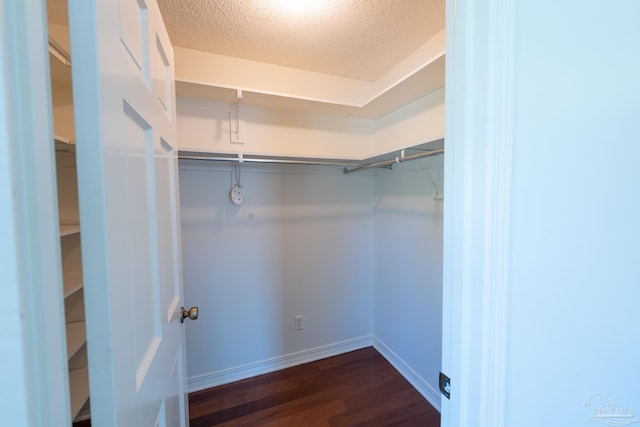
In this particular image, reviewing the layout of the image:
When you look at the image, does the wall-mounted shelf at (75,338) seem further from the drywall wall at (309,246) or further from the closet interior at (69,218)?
the drywall wall at (309,246)

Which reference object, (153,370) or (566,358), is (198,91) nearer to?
(153,370)

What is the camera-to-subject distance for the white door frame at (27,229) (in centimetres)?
28

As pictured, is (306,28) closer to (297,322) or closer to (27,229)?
(27,229)

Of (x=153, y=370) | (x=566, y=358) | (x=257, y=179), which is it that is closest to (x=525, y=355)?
(x=566, y=358)

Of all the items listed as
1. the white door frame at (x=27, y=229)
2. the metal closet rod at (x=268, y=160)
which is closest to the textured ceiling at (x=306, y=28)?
the metal closet rod at (x=268, y=160)

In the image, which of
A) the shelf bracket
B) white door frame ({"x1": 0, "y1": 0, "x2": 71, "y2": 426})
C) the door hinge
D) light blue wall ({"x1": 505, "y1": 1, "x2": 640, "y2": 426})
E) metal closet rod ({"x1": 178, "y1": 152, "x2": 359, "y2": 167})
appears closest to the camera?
white door frame ({"x1": 0, "y1": 0, "x2": 71, "y2": 426})

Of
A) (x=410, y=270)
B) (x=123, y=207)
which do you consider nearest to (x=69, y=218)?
(x=123, y=207)

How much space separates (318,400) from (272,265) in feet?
3.34

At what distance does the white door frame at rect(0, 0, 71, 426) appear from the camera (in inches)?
10.9

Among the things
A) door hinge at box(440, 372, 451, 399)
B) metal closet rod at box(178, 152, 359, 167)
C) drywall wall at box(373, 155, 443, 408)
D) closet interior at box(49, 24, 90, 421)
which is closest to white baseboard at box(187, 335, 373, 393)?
drywall wall at box(373, 155, 443, 408)

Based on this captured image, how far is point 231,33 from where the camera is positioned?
156 centimetres

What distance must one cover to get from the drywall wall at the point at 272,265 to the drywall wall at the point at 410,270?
168 mm

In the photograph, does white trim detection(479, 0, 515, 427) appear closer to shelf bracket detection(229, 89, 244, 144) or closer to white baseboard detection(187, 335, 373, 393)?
shelf bracket detection(229, 89, 244, 144)

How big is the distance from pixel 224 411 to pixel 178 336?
1.11 m
